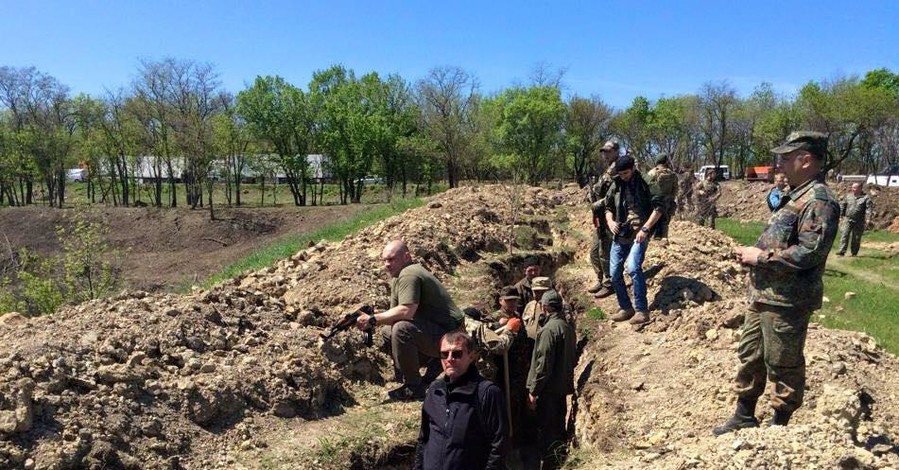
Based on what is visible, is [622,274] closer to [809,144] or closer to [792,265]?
[792,265]

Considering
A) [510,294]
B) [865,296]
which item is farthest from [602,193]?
[865,296]

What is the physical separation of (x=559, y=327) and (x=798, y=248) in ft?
8.72

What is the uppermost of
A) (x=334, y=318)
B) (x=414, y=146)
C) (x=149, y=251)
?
(x=414, y=146)

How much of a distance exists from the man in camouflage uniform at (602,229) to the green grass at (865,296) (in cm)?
284

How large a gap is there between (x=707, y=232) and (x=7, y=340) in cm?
1157

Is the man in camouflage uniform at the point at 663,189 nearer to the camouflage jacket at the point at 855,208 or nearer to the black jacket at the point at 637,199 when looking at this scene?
the black jacket at the point at 637,199

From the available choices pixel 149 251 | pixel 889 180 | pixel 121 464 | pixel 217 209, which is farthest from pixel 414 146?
pixel 121 464

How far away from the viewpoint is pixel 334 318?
7223mm

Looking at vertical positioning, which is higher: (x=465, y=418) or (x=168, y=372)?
(x=465, y=418)

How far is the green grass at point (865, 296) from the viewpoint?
7957 mm

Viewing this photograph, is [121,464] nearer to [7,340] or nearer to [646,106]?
[7,340]

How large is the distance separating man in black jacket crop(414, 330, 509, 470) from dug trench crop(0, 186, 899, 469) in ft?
4.39

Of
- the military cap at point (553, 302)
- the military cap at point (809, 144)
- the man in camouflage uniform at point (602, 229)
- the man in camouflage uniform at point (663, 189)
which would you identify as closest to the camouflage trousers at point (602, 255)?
the man in camouflage uniform at point (602, 229)

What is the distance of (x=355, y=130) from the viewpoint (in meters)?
41.9
